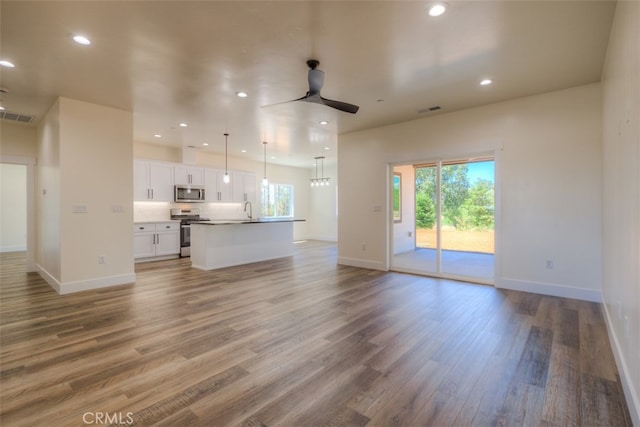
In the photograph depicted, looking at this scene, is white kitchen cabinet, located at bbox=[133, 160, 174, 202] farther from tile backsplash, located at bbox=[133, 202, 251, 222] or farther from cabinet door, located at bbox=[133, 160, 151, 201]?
tile backsplash, located at bbox=[133, 202, 251, 222]

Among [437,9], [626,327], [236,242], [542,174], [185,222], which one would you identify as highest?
[437,9]

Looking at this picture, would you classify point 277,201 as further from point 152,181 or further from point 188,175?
point 152,181

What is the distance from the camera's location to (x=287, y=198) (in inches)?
436

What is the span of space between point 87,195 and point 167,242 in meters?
2.81

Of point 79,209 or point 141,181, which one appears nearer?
point 79,209

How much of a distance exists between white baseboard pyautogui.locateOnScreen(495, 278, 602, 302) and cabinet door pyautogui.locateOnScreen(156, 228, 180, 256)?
6.98 meters

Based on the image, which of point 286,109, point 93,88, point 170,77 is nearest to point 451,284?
point 286,109

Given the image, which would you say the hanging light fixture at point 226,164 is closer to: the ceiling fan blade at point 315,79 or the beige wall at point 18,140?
the beige wall at point 18,140

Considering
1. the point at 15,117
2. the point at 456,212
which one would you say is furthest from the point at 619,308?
the point at 15,117

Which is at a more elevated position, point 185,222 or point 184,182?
point 184,182

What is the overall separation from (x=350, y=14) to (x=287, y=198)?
8.84 meters

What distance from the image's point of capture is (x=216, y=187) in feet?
27.5

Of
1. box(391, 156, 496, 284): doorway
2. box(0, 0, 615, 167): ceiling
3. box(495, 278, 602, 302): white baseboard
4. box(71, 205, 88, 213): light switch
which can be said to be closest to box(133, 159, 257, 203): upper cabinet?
box(0, 0, 615, 167): ceiling

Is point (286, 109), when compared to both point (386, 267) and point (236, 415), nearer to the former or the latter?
point (386, 267)
